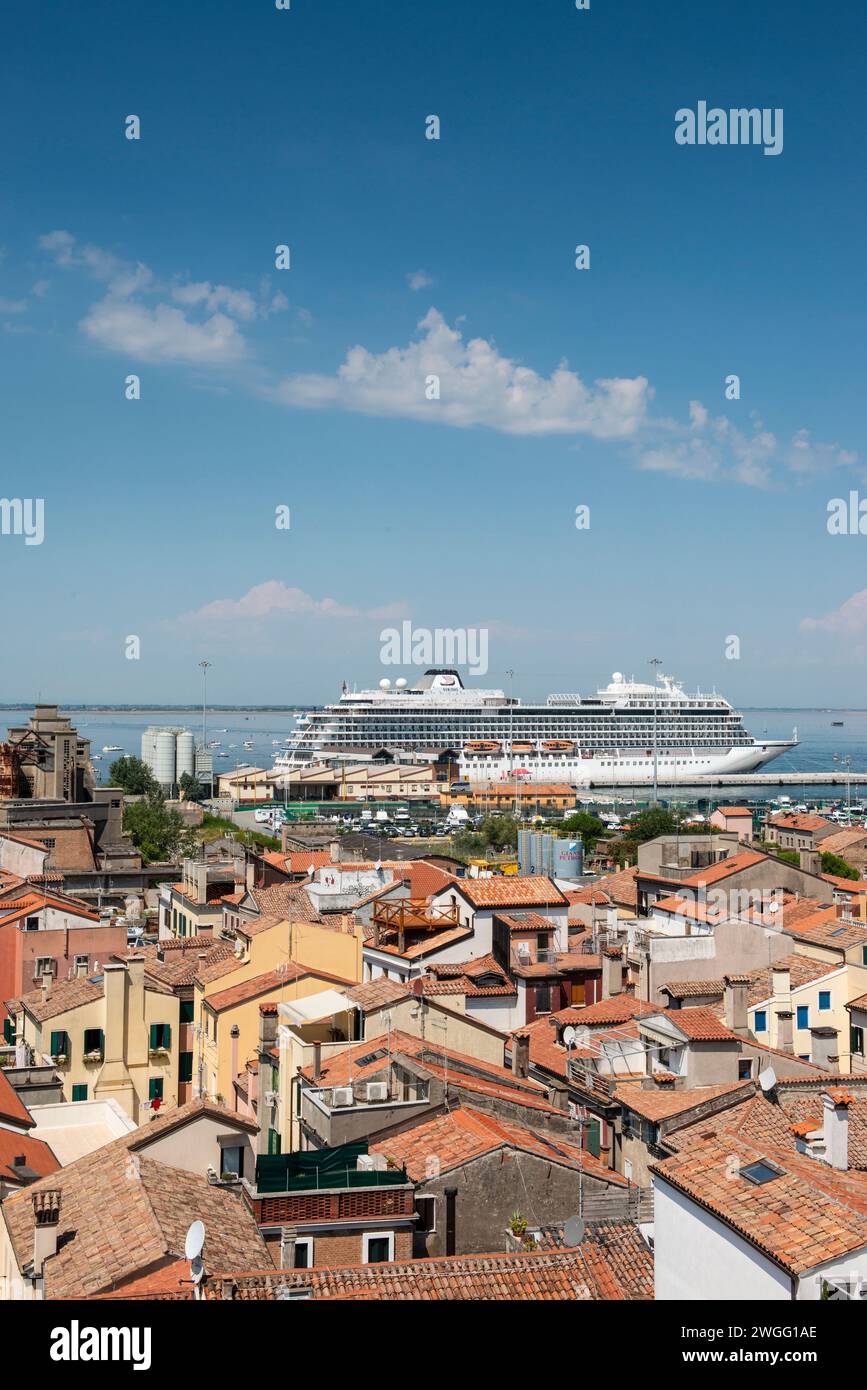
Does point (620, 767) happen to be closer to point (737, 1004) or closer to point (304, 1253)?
point (737, 1004)

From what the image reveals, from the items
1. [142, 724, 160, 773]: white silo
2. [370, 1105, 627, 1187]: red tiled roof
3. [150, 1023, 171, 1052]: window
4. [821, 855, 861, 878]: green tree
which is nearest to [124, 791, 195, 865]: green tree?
[821, 855, 861, 878]: green tree

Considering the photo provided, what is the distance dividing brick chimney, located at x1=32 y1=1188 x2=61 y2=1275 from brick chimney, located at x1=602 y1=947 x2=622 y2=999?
924cm

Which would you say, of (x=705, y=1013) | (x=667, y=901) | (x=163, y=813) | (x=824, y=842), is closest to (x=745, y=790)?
(x=824, y=842)

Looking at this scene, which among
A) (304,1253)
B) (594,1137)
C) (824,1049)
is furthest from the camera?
(824,1049)

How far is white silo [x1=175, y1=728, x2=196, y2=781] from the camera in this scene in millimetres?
100688

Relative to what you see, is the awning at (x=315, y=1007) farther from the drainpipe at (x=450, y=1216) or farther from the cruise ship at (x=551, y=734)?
the cruise ship at (x=551, y=734)

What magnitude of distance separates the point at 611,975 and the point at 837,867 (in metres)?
23.0

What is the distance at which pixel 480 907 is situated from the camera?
16750 mm

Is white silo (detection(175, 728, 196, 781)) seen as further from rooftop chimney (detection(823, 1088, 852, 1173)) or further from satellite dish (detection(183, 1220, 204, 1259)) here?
satellite dish (detection(183, 1220, 204, 1259))

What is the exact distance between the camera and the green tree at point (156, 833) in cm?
4047

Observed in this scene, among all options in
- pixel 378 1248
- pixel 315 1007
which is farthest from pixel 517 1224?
pixel 315 1007

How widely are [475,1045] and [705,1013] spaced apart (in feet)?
7.37

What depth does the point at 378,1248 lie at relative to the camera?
7.96 metres
